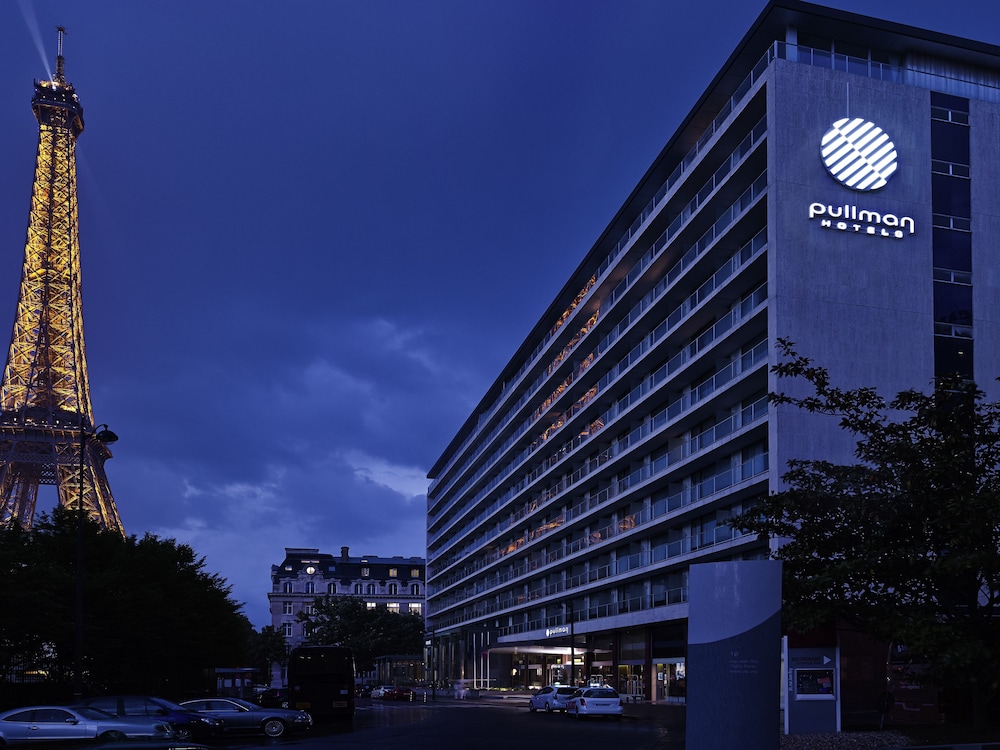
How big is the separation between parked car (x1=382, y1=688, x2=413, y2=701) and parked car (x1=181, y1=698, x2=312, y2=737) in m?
43.8

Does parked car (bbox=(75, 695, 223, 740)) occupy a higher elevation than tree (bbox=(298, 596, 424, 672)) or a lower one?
higher

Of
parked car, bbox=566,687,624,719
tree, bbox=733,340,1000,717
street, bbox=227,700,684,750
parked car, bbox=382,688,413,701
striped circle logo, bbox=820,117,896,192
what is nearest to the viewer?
tree, bbox=733,340,1000,717

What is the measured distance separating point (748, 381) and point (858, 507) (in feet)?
82.8

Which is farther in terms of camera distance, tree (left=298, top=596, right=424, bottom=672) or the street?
tree (left=298, top=596, right=424, bottom=672)

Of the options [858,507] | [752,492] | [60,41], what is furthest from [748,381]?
[60,41]

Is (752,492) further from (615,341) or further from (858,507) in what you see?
(858,507)

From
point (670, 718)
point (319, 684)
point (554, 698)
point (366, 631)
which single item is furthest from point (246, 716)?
point (366, 631)

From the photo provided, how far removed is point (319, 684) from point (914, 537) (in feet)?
96.0

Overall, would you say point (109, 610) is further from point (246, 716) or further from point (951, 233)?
point (951, 233)

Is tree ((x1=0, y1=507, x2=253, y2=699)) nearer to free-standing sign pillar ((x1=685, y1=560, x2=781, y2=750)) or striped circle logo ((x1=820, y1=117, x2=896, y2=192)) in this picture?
free-standing sign pillar ((x1=685, y1=560, x2=781, y2=750))

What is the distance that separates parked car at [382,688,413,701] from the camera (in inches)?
3027

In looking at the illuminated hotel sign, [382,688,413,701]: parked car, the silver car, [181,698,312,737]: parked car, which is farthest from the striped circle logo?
[382,688,413,701]: parked car

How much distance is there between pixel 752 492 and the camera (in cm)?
4641

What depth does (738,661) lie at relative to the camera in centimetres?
1556
